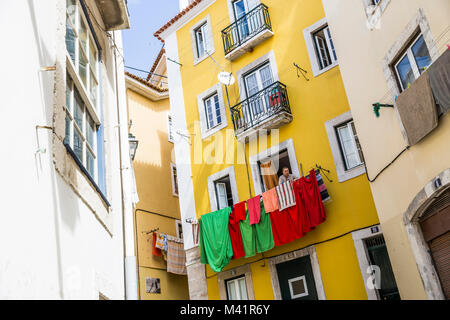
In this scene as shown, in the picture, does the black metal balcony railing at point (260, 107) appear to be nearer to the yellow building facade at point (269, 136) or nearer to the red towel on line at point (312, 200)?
the yellow building facade at point (269, 136)

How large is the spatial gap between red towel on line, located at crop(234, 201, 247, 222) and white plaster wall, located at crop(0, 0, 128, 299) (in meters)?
7.88

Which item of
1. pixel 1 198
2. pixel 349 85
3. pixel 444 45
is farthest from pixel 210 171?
pixel 1 198

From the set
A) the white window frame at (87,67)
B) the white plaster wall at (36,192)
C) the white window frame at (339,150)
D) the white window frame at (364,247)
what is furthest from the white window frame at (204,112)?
the white plaster wall at (36,192)

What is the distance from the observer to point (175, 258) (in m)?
18.3

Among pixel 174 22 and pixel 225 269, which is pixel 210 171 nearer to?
pixel 225 269

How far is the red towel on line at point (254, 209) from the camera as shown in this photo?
1355 centimetres

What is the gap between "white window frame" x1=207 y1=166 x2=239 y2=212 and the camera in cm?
1531

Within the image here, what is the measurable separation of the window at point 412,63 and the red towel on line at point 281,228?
5.00 meters

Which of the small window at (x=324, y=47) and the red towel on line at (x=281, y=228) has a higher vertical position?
the small window at (x=324, y=47)

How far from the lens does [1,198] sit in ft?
12.1

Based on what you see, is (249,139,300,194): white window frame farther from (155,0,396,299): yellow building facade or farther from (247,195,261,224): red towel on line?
(247,195,261,224): red towel on line

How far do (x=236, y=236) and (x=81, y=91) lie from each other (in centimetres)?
829

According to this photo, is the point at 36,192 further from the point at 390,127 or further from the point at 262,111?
the point at 262,111
